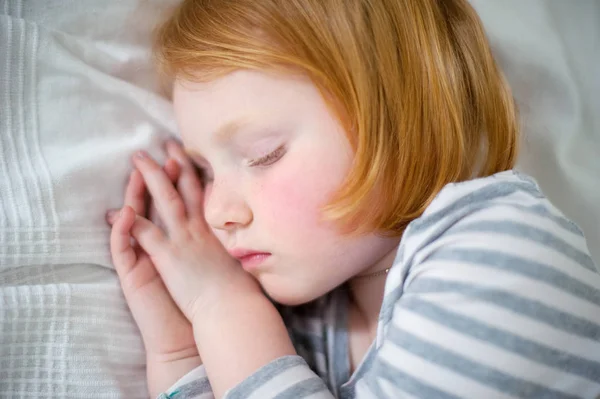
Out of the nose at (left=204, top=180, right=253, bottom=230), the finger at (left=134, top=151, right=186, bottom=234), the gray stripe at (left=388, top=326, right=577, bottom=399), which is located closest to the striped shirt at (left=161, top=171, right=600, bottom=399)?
the gray stripe at (left=388, top=326, right=577, bottom=399)

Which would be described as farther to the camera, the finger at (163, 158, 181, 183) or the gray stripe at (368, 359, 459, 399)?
the finger at (163, 158, 181, 183)

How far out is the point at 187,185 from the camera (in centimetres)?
89

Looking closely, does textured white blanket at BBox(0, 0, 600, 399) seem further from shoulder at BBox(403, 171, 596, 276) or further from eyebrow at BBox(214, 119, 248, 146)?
shoulder at BBox(403, 171, 596, 276)

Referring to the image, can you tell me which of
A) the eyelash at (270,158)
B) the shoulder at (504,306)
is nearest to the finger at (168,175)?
the eyelash at (270,158)

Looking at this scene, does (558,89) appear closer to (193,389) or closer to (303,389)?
(303,389)

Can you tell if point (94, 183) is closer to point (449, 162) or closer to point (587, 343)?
point (449, 162)

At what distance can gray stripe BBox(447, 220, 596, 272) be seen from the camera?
23.6 inches

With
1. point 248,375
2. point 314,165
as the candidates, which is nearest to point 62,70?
point 314,165

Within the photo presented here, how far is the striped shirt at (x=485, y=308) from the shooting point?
57cm

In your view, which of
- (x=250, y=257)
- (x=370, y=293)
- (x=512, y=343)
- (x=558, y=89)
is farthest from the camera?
(x=558, y=89)

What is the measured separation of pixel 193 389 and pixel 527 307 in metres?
0.47

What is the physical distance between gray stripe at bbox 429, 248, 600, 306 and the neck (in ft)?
0.74

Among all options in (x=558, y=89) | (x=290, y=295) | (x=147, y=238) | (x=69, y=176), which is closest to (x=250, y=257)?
(x=290, y=295)

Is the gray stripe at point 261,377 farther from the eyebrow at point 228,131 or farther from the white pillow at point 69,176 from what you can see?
the eyebrow at point 228,131
